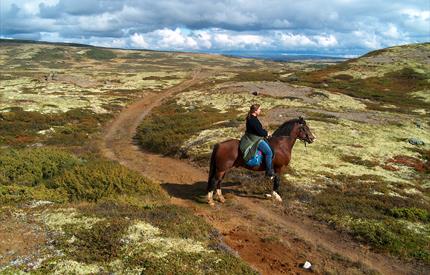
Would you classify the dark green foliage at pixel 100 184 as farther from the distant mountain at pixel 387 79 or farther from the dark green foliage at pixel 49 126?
the distant mountain at pixel 387 79

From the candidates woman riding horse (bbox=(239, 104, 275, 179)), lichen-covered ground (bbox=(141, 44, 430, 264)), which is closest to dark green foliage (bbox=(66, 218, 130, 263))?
woman riding horse (bbox=(239, 104, 275, 179))

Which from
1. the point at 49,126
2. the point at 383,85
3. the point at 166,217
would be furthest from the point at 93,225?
the point at 383,85

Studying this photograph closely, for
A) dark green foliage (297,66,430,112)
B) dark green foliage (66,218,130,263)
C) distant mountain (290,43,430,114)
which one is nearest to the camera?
dark green foliage (66,218,130,263)

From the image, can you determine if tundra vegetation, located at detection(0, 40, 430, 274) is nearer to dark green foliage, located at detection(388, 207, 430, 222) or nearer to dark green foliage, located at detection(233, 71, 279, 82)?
dark green foliage, located at detection(388, 207, 430, 222)

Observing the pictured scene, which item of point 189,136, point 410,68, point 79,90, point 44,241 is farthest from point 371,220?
point 410,68

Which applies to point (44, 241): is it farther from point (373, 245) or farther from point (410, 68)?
point (410, 68)

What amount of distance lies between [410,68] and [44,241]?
307ft

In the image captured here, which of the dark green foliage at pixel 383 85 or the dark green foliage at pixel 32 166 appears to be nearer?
the dark green foliage at pixel 32 166

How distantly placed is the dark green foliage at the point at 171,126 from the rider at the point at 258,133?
14.0m

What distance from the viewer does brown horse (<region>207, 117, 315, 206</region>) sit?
753 inches

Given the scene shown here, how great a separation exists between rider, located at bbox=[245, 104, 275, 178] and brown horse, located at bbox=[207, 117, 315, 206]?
0.46 metres

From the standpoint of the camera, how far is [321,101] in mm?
58125

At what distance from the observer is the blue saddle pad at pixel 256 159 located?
19125 mm

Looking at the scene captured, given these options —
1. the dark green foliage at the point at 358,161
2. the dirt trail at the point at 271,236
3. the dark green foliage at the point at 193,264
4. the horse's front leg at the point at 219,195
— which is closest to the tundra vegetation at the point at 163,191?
the dark green foliage at the point at 193,264
